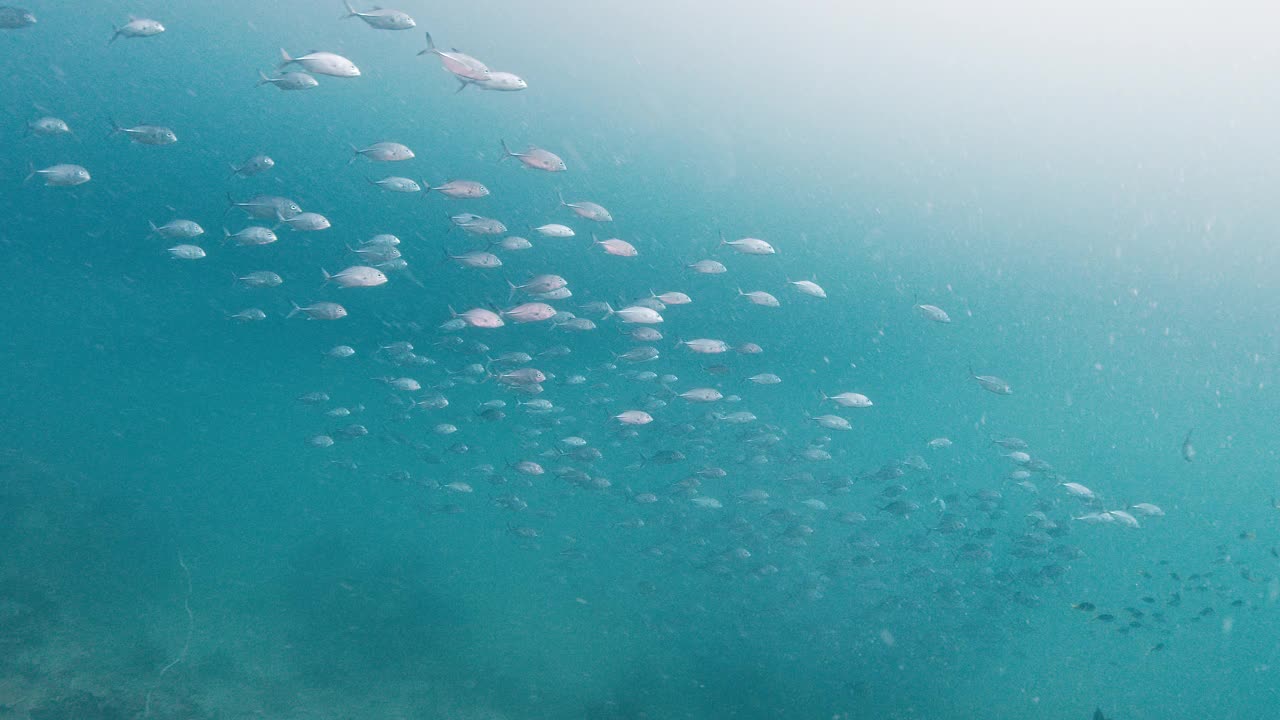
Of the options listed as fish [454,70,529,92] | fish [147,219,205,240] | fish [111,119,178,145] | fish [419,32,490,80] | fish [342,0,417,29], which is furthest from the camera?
fish [147,219,205,240]

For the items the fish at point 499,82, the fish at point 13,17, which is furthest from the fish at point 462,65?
the fish at point 13,17

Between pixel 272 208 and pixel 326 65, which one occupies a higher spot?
pixel 326 65

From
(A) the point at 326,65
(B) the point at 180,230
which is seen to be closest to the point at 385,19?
(A) the point at 326,65

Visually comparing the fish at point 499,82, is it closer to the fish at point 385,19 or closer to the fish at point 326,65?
the fish at point 385,19

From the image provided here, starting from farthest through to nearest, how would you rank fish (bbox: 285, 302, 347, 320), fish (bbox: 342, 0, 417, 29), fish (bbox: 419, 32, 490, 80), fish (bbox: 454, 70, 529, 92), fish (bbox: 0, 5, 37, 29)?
fish (bbox: 285, 302, 347, 320) < fish (bbox: 0, 5, 37, 29) < fish (bbox: 342, 0, 417, 29) < fish (bbox: 454, 70, 529, 92) < fish (bbox: 419, 32, 490, 80)

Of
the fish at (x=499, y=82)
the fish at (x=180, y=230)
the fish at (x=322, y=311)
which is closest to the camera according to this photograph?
the fish at (x=499, y=82)

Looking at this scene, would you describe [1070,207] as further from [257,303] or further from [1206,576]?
[257,303]

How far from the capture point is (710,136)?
61.8 ft

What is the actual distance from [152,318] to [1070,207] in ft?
209

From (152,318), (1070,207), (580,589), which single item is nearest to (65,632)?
(580,589)

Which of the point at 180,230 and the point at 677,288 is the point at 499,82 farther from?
the point at 677,288

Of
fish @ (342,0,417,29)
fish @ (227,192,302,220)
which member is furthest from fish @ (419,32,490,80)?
fish @ (227,192,302,220)

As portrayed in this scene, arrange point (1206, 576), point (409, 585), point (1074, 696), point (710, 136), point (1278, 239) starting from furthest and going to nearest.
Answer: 1. point (1074, 696)
2. point (1278, 239)
3. point (409, 585)
4. point (710, 136)
5. point (1206, 576)

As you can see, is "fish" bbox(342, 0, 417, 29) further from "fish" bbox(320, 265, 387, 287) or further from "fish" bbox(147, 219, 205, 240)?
"fish" bbox(147, 219, 205, 240)
